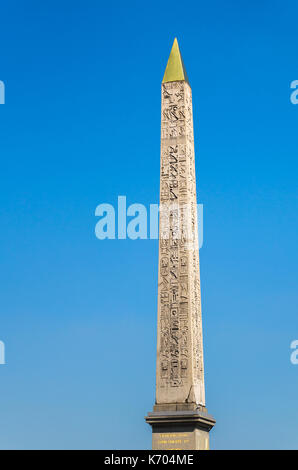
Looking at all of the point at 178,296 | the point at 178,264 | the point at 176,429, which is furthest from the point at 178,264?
the point at 176,429

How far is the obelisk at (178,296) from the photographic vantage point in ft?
99.5

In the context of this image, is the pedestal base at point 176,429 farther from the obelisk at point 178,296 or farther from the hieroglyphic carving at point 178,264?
the hieroglyphic carving at point 178,264

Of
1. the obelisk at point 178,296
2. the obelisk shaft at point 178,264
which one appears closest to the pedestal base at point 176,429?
the obelisk at point 178,296

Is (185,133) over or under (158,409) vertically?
over

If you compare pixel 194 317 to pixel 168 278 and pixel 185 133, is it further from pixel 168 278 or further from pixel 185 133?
pixel 185 133

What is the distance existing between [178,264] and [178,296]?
39.6 inches

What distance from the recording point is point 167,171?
1276 inches

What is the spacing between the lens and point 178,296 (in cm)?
3103

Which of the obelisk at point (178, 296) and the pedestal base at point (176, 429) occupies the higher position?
the obelisk at point (178, 296)

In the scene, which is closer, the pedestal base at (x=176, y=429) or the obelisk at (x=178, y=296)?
the pedestal base at (x=176, y=429)

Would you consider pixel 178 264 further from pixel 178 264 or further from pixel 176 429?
pixel 176 429

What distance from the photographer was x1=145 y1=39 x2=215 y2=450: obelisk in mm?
30328
